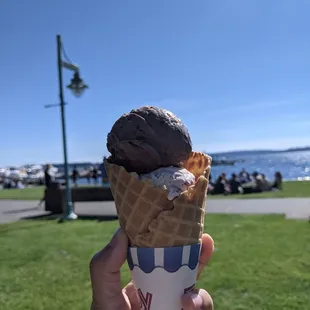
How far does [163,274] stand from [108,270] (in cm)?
30

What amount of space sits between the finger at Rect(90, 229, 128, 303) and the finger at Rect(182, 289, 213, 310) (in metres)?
0.38

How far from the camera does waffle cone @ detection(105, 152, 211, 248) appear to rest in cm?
222

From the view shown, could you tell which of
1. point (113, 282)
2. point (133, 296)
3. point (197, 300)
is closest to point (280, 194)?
point (133, 296)

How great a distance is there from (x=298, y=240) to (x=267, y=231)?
109 cm

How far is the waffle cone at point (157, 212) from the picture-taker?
7.29 feet

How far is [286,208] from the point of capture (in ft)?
41.7

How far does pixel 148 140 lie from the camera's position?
234 cm

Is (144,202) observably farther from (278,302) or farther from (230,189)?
(230,189)

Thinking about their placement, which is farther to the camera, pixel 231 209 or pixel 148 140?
pixel 231 209

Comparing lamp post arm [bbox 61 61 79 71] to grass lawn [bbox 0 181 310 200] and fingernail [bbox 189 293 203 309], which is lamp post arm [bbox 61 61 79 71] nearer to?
grass lawn [bbox 0 181 310 200]

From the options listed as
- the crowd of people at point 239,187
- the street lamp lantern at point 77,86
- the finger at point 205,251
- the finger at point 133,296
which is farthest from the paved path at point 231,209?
the finger at point 133,296

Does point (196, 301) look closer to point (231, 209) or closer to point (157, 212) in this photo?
point (157, 212)

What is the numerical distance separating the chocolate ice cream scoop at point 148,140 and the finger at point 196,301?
2.39 feet

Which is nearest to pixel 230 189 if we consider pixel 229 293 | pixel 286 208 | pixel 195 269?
pixel 286 208
